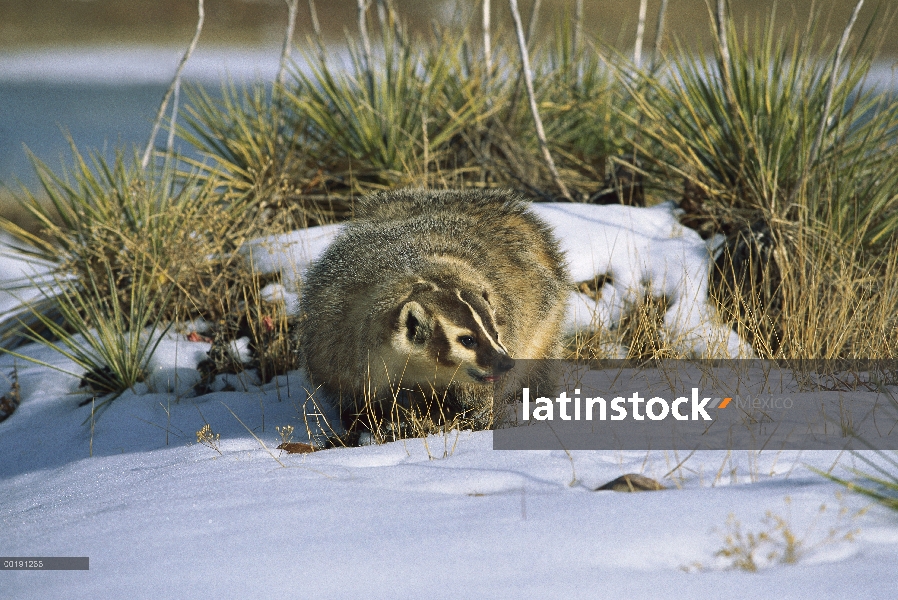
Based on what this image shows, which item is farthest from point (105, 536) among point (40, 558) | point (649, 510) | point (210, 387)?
point (210, 387)

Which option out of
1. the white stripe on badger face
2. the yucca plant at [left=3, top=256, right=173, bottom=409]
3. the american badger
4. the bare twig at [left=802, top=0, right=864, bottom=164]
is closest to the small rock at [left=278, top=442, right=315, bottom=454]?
the american badger

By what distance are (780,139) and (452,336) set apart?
3.63m

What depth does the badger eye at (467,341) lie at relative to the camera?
377 centimetres

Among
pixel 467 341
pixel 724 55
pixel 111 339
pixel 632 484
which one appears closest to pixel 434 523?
pixel 632 484

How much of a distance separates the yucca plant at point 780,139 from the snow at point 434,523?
3.30 meters

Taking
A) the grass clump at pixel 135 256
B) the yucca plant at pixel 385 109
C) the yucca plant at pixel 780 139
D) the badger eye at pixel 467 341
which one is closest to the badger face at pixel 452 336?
the badger eye at pixel 467 341

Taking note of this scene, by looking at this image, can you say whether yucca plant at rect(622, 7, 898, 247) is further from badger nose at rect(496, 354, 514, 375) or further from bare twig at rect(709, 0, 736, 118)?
badger nose at rect(496, 354, 514, 375)

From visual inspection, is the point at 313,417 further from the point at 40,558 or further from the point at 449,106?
the point at 449,106

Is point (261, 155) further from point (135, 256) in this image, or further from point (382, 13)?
point (382, 13)

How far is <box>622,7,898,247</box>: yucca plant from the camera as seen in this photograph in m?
6.17

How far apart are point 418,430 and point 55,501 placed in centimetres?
161

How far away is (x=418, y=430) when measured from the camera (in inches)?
163

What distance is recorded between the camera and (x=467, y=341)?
3779mm

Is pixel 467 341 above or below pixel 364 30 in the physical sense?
below
